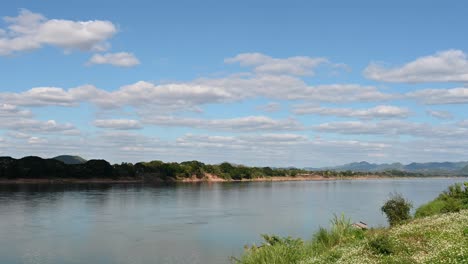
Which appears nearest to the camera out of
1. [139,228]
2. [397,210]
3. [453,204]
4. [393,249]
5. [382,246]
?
[393,249]

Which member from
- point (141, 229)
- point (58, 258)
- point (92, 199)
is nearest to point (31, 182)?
point (92, 199)

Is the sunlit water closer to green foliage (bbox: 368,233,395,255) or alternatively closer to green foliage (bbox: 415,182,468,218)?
green foliage (bbox: 415,182,468,218)

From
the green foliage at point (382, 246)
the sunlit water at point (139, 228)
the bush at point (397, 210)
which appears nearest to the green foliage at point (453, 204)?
the bush at point (397, 210)

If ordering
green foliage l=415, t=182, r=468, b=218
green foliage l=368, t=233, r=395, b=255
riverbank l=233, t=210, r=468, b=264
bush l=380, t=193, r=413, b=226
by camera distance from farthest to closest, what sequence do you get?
bush l=380, t=193, r=413, b=226
green foliage l=415, t=182, r=468, b=218
green foliage l=368, t=233, r=395, b=255
riverbank l=233, t=210, r=468, b=264

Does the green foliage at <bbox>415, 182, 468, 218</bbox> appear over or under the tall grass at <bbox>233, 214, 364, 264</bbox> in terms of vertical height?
over

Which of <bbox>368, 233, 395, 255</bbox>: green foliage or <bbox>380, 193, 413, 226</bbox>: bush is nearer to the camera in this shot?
<bbox>368, 233, 395, 255</bbox>: green foliage

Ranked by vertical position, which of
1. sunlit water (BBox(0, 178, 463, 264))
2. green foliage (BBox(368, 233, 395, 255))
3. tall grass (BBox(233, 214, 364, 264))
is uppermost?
green foliage (BBox(368, 233, 395, 255))

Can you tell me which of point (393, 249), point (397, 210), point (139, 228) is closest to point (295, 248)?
point (393, 249)

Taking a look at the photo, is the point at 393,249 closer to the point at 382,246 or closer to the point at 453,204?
the point at 382,246

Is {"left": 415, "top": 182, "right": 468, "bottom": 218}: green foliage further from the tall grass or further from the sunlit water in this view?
the sunlit water

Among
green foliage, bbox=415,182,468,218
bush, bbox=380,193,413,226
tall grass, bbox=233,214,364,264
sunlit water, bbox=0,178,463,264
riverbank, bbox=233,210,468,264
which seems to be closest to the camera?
riverbank, bbox=233,210,468,264

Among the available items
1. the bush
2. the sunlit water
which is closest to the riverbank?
the sunlit water

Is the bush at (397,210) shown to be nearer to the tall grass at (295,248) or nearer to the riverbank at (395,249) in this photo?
the tall grass at (295,248)

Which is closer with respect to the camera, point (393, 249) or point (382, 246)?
point (393, 249)
